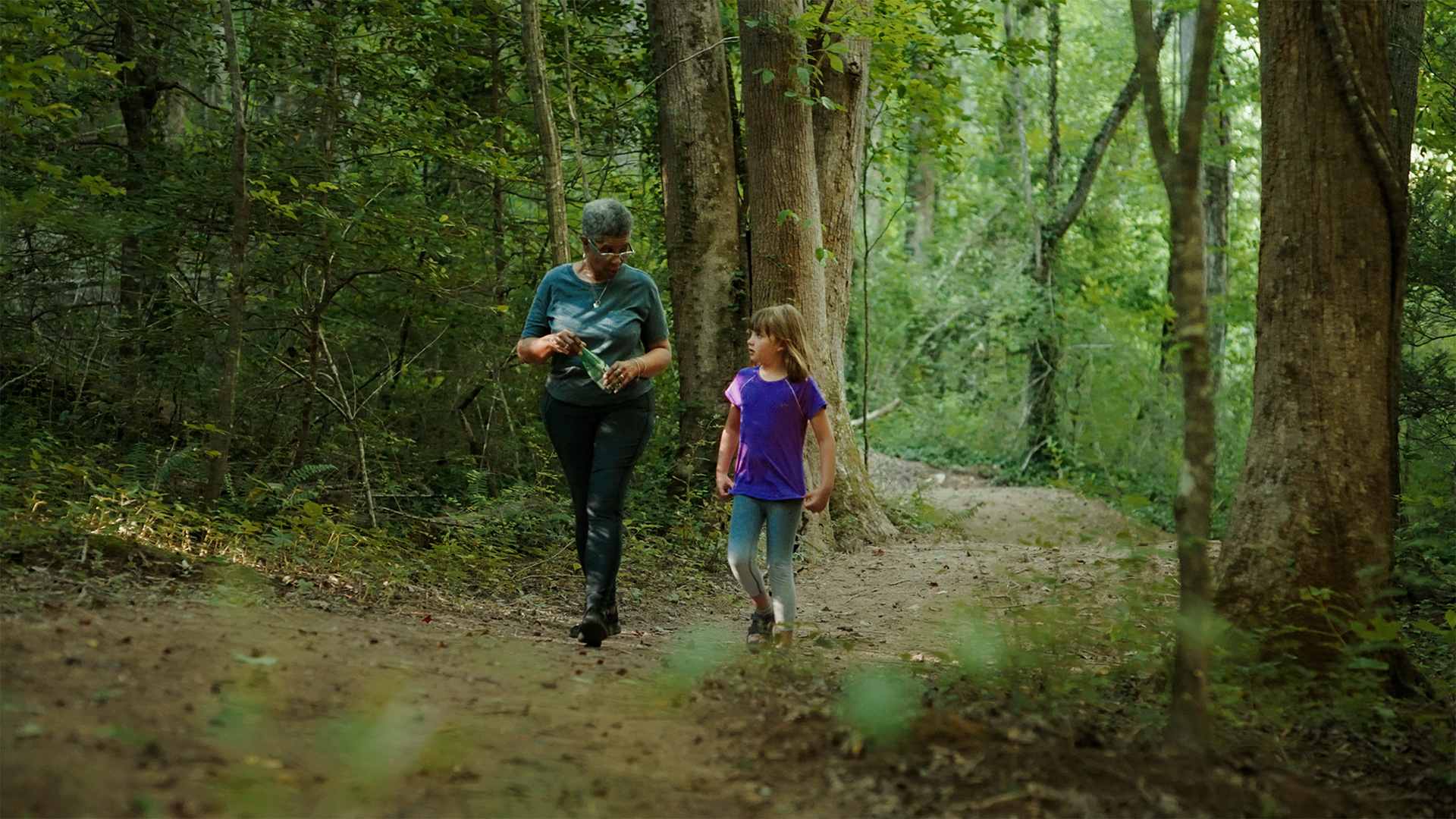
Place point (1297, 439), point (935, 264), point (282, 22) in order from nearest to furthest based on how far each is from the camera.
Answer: point (1297, 439), point (282, 22), point (935, 264)

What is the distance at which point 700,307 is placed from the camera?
10.4 meters

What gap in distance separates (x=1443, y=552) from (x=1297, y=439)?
4021 millimetres

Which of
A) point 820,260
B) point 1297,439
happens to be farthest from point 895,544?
point 1297,439

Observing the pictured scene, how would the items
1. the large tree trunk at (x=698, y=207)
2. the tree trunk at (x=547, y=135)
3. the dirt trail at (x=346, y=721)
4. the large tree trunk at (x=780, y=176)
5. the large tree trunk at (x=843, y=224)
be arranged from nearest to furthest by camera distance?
the dirt trail at (x=346, y=721) < the tree trunk at (x=547, y=135) < the large tree trunk at (x=780, y=176) < the large tree trunk at (x=698, y=207) < the large tree trunk at (x=843, y=224)

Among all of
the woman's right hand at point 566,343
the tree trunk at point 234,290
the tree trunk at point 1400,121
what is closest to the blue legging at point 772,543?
the woman's right hand at point 566,343

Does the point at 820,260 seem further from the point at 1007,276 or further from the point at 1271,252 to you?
the point at 1007,276

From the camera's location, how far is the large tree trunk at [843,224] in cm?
1083

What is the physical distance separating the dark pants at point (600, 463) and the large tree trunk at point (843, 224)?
5.24 metres

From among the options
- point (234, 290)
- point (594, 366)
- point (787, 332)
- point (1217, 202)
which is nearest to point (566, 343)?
point (594, 366)

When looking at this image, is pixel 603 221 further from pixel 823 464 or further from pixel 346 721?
pixel 346 721

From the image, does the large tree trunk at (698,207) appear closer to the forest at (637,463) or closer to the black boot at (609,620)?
the forest at (637,463)

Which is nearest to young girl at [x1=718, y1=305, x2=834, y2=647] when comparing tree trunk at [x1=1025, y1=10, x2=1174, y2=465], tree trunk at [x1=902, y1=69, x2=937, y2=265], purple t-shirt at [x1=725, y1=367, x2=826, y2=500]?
purple t-shirt at [x1=725, y1=367, x2=826, y2=500]

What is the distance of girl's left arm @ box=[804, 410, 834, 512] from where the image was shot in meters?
5.65

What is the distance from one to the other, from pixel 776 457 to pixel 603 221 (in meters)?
1.52
